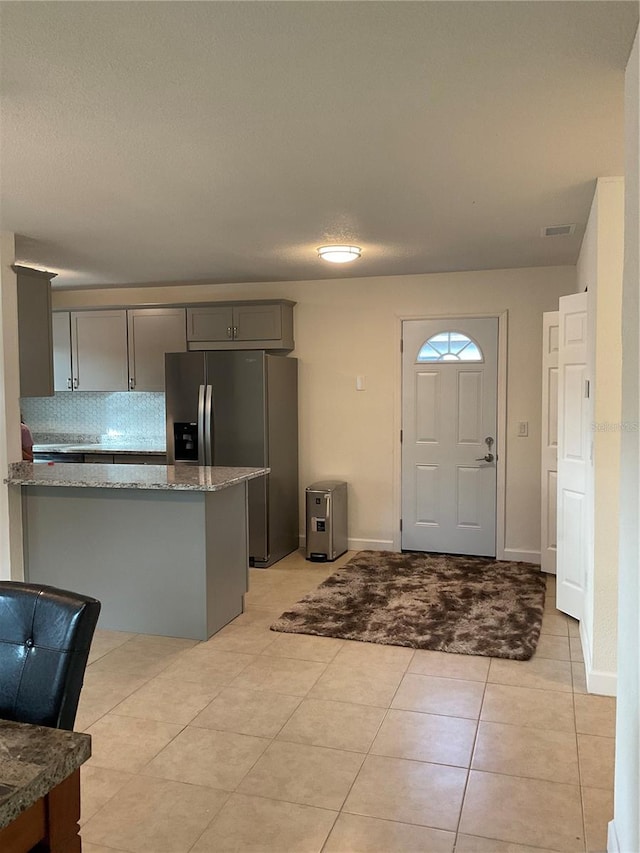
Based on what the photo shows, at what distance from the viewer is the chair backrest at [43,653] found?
1416mm

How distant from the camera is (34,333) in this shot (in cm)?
445

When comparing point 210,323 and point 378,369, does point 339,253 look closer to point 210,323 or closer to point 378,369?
point 378,369

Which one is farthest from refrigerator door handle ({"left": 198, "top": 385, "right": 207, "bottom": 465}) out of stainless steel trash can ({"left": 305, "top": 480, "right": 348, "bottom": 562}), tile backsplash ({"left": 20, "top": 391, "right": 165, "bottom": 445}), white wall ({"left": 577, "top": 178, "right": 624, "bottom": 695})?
white wall ({"left": 577, "top": 178, "right": 624, "bottom": 695})

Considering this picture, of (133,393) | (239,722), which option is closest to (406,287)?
(133,393)

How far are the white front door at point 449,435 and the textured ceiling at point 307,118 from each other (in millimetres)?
1525

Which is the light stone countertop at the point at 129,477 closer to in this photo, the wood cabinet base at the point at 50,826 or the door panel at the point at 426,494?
the door panel at the point at 426,494

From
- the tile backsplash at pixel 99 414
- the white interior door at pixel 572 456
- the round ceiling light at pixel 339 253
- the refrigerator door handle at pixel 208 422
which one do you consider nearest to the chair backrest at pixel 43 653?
the white interior door at pixel 572 456

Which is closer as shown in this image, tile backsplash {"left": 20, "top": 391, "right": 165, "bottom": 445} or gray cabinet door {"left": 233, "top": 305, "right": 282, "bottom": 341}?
gray cabinet door {"left": 233, "top": 305, "right": 282, "bottom": 341}

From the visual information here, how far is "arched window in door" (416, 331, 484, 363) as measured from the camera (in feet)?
18.5

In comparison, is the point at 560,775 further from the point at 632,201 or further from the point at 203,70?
the point at 203,70

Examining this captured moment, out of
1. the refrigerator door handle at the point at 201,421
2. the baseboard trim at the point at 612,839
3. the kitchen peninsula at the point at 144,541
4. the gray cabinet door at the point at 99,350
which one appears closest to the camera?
the baseboard trim at the point at 612,839

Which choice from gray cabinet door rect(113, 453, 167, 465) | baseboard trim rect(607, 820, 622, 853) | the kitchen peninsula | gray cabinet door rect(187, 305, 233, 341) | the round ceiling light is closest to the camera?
baseboard trim rect(607, 820, 622, 853)

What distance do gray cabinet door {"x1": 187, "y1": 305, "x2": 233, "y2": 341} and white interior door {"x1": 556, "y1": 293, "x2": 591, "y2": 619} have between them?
2.85 m

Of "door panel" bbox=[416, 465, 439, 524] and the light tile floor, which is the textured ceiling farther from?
the light tile floor
